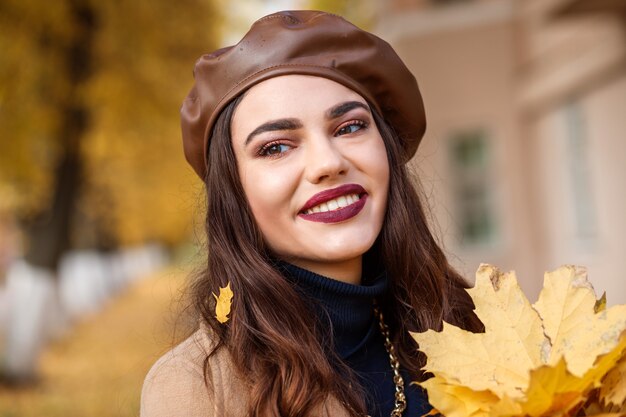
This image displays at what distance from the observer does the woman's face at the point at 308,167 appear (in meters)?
1.94

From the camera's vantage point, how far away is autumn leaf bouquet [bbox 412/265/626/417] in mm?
1473

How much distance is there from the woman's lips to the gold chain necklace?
358 millimetres

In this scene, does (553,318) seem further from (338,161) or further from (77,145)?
(77,145)

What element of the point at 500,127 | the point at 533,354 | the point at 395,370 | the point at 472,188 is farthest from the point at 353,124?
the point at 472,188

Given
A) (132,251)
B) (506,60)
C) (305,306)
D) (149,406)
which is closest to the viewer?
(149,406)

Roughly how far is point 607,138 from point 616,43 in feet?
4.08

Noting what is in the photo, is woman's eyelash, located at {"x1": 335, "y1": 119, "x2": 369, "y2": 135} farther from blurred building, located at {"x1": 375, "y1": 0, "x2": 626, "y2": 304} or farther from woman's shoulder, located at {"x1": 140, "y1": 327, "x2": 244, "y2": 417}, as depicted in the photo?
blurred building, located at {"x1": 375, "y1": 0, "x2": 626, "y2": 304}

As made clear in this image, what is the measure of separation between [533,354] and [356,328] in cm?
60

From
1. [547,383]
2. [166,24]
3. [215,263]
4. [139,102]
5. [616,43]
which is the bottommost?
[547,383]

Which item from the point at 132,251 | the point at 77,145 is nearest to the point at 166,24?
the point at 77,145

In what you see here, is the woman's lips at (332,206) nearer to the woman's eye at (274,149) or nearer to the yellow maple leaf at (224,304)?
the woman's eye at (274,149)

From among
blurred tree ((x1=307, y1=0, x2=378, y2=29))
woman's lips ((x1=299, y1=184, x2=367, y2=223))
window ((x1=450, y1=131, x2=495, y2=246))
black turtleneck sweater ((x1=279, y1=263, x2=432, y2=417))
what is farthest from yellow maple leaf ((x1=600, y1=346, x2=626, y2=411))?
blurred tree ((x1=307, y1=0, x2=378, y2=29))

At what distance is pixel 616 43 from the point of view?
9.98 meters

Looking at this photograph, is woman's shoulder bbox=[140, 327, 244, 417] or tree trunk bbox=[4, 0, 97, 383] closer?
woman's shoulder bbox=[140, 327, 244, 417]
